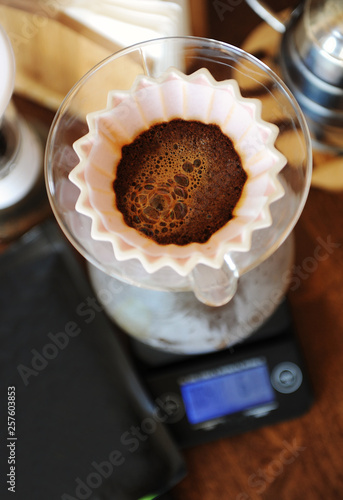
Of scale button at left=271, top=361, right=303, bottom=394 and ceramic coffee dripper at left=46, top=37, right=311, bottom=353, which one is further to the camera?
scale button at left=271, top=361, right=303, bottom=394

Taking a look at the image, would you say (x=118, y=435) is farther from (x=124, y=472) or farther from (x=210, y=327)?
(x=210, y=327)

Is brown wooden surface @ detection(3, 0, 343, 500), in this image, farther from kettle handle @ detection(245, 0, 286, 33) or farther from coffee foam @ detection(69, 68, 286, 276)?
coffee foam @ detection(69, 68, 286, 276)

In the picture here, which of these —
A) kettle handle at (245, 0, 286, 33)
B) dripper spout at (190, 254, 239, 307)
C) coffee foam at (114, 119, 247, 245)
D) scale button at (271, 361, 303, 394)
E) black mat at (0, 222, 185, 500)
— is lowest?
black mat at (0, 222, 185, 500)

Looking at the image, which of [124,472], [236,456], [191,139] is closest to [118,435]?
[124,472]

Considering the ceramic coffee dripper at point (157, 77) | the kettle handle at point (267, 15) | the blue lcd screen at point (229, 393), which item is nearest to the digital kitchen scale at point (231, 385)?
the blue lcd screen at point (229, 393)

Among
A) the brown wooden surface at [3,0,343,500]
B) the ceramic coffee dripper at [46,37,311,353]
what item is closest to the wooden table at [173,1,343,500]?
the brown wooden surface at [3,0,343,500]

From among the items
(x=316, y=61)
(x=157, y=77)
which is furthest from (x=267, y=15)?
(x=157, y=77)

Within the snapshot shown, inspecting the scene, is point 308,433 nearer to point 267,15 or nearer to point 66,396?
point 66,396

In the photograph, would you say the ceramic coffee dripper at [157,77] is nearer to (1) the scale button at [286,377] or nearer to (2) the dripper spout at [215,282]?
(2) the dripper spout at [215,282]
